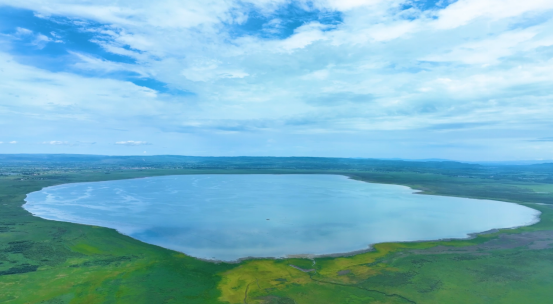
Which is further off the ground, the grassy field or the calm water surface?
the calm water surface

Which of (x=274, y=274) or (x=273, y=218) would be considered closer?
(x=274, y=274)

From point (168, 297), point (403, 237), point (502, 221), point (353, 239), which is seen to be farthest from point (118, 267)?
point (502, 221)

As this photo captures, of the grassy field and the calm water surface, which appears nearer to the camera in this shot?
the grassy field

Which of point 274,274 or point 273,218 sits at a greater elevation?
point 273,218

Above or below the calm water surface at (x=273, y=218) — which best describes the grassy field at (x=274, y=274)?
below
